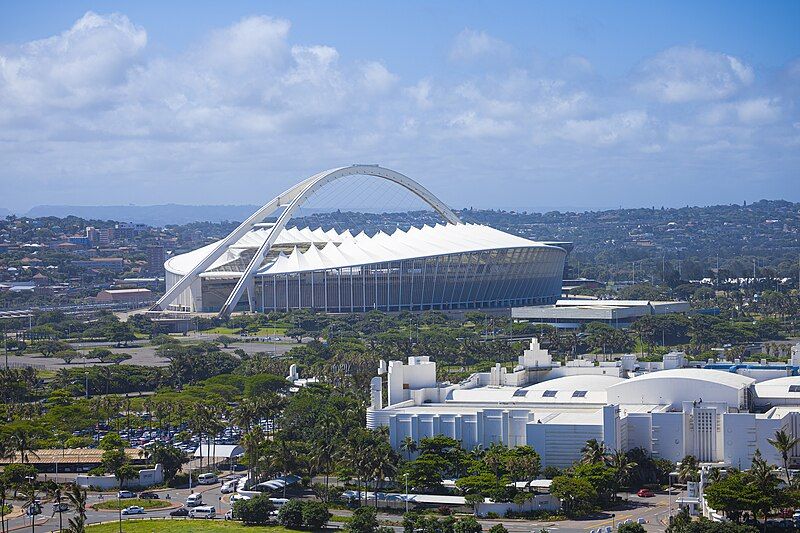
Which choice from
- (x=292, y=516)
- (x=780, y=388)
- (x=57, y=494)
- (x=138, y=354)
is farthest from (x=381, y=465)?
(x=138, y=354)

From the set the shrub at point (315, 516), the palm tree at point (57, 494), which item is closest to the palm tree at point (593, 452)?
the shrub at point (315, 516)

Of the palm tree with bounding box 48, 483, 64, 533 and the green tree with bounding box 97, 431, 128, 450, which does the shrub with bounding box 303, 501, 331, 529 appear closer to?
the palm tree with bounding box 48, 483, 64, 533

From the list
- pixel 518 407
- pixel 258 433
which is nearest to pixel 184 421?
pixel 258 433

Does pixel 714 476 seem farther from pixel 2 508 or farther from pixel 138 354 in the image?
pixel 138 354

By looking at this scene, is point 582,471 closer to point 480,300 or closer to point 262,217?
point 480,300

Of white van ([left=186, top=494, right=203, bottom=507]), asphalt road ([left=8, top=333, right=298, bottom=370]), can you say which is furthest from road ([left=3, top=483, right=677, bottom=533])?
asphalt road ([left=8, top=333, right=298, bottom=370])
